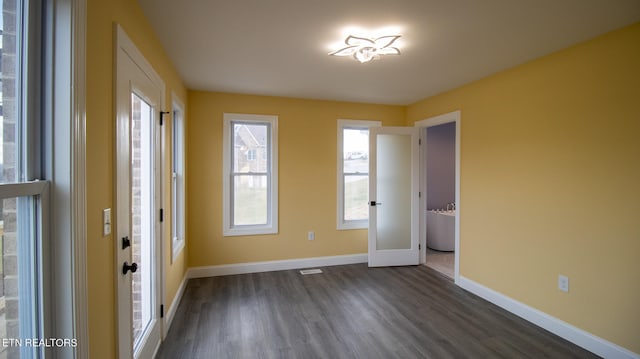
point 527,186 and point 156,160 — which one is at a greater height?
point 156,160

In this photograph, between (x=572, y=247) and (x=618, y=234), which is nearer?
(x=618, y=234)

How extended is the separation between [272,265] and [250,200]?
3.31 feet

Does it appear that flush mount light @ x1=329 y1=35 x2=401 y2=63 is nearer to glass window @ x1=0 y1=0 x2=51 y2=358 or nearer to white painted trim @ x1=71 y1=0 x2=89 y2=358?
white painted trim @ x1=71 y1=0 x2=89 y2=358

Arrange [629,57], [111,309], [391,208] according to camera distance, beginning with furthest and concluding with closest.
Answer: [391,208] < [629,57] < [111,309]

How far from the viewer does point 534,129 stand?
2.95 meters

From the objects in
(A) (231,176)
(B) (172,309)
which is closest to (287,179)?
(A) (231,176)

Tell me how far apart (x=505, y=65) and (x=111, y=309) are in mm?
3846

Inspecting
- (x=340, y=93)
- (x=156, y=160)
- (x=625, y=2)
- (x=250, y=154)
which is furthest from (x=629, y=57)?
(x=250, y=154)

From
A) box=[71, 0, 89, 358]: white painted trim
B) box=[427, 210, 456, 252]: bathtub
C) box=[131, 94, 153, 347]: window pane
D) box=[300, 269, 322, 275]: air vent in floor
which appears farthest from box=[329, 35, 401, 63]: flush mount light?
box=[427, 210, 456, 252]: bathtub

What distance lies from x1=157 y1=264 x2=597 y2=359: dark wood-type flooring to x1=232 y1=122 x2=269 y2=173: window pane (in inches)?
61.7

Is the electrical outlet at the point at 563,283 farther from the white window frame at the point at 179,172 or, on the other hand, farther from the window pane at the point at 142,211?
the white window frame at the point at 179,172

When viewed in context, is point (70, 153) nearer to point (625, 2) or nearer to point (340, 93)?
point (625, 2)

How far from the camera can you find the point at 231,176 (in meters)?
4.27

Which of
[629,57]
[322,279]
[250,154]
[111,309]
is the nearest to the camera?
[111,309]
